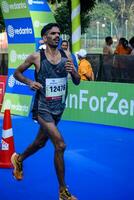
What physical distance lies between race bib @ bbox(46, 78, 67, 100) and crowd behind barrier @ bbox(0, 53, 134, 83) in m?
10.2

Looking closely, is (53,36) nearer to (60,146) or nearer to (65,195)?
(60,146)

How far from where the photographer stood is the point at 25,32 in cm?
1453

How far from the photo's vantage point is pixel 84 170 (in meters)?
7.87

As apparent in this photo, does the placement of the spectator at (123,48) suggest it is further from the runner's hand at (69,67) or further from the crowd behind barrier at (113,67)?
the runner's hand at (69,67)

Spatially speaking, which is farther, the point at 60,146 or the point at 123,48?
the point at 123,48

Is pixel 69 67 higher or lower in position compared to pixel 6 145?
higher

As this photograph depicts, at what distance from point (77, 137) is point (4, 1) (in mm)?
5580

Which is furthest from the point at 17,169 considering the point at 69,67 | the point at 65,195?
the point at 69,67

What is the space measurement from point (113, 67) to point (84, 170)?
9.66 metres

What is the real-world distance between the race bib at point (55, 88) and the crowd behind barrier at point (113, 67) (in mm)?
10223

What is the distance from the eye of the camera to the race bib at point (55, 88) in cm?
643

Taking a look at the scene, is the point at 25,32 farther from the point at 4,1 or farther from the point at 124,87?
the point at 124,87

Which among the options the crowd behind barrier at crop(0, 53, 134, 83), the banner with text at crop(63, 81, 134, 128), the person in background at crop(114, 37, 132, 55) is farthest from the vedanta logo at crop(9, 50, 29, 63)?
the person in background at crop(114, 37, 132, 55)

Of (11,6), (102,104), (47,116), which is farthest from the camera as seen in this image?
(11,6)
